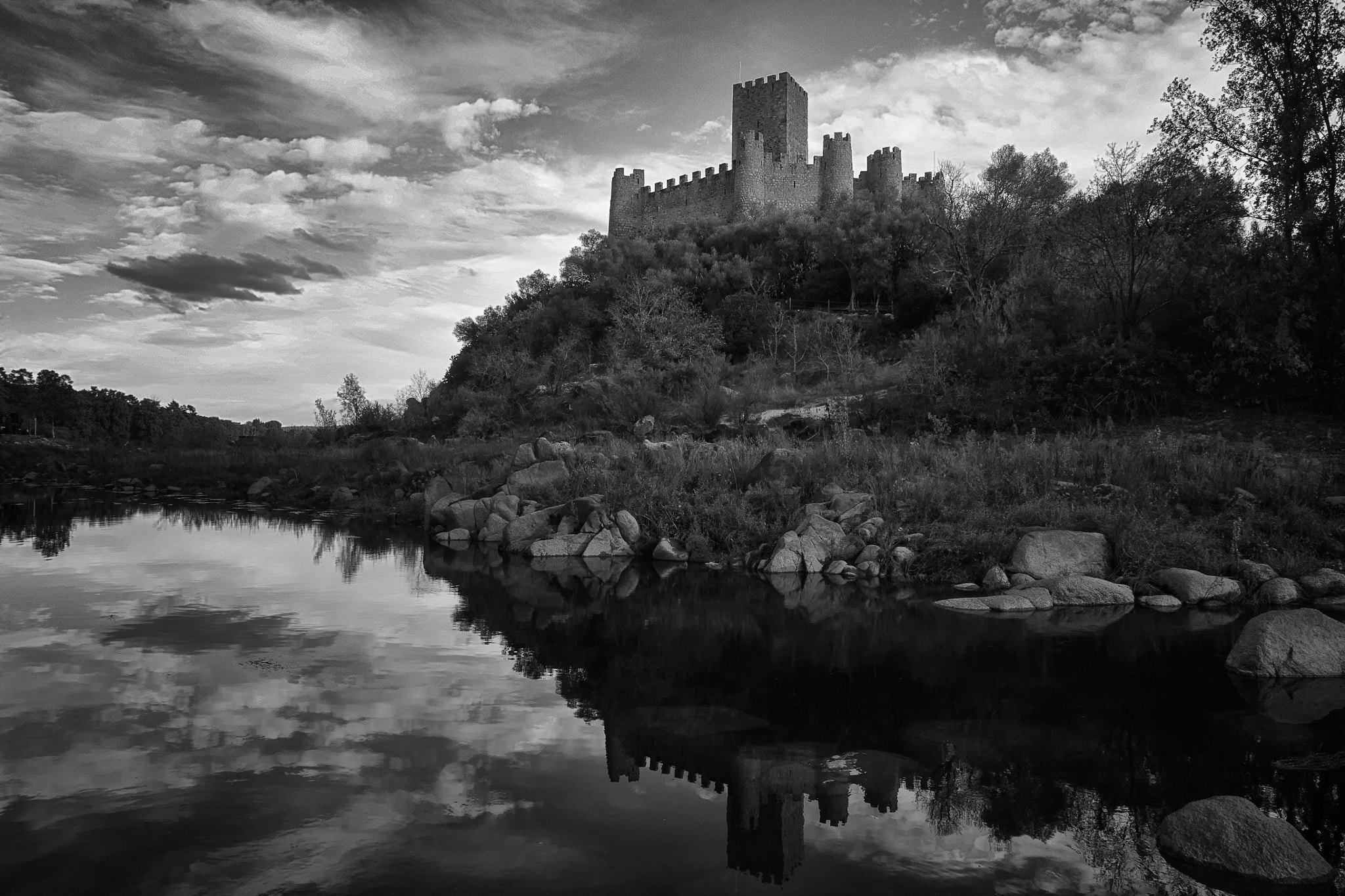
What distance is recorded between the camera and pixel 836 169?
59.8 m

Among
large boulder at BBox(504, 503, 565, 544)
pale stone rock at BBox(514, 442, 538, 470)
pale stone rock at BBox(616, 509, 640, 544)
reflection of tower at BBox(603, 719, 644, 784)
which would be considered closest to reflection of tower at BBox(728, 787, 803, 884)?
reflection of tower at BBox(603, 719, 644, 784)

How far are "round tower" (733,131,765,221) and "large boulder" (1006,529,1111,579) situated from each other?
47.4m

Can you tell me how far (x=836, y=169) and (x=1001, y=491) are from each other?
163 ft

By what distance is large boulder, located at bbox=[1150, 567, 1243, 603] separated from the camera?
11289 mm

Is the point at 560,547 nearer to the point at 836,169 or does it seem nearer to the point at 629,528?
the point at 629,528

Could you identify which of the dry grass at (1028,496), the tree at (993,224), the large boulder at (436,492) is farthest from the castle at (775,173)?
the dry grass at (1028,496)

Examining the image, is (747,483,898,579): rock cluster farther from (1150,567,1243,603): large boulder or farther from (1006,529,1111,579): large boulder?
(1150,567,1243,603): large boulder

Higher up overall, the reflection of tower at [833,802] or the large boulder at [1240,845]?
the large boulder at [1240,845]

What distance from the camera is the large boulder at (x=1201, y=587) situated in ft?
37.0

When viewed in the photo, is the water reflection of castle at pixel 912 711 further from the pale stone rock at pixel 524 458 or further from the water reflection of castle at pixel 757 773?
the pale stone rock at pixel 524 458

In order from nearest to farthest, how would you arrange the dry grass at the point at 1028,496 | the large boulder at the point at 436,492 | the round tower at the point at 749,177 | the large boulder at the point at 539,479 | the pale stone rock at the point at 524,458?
the dry grass at the point at 1028,496 → the large boulder at the point at 539,479 → the pale stone rock at the point at 524,458 → the large boulder at the point at 436,492 → the round tower at the point at 749,177

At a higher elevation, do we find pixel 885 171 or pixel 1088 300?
pixel 885 171

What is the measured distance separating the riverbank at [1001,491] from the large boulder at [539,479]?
22 cm

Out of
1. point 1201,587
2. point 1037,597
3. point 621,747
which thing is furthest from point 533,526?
point 621,747
